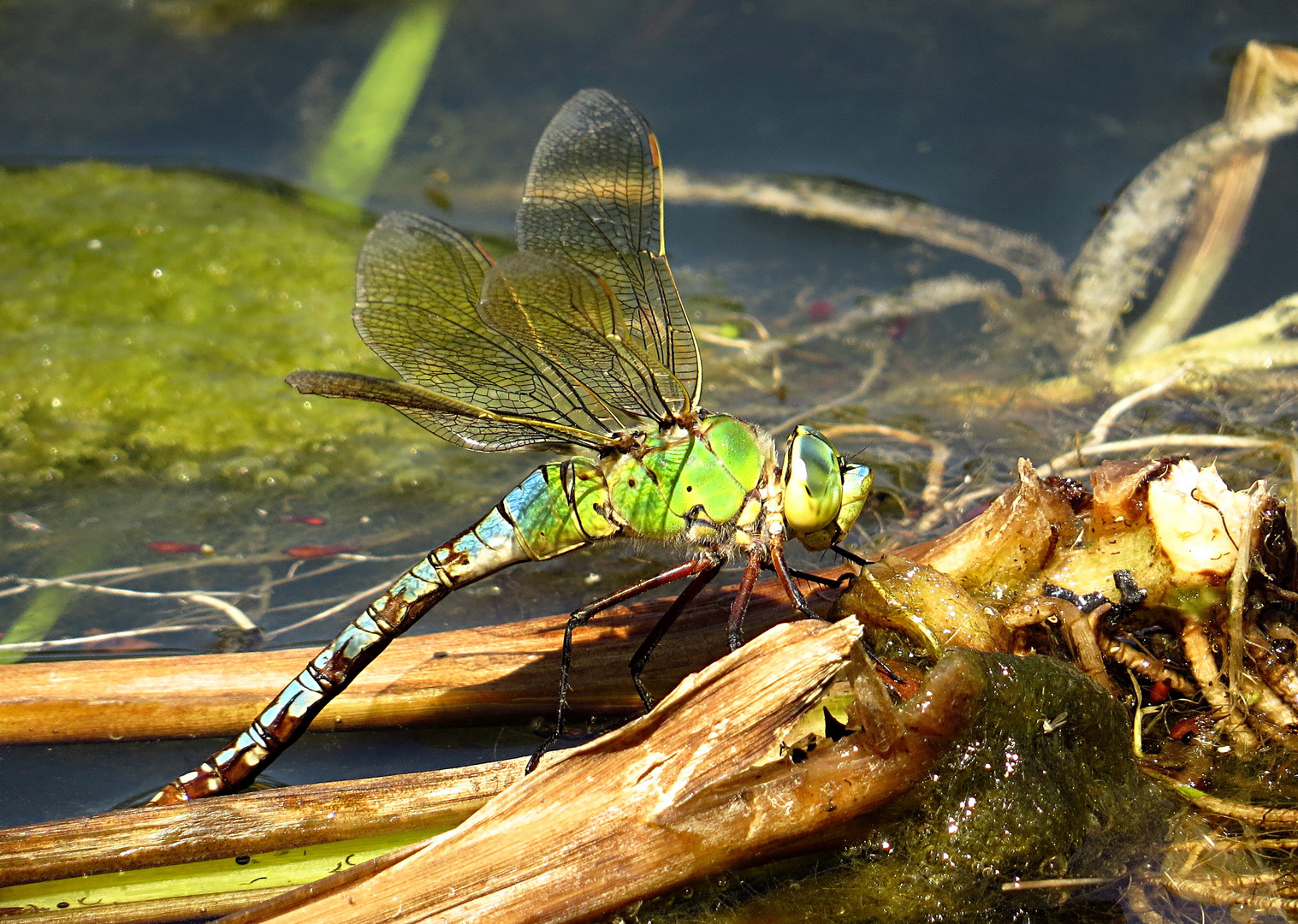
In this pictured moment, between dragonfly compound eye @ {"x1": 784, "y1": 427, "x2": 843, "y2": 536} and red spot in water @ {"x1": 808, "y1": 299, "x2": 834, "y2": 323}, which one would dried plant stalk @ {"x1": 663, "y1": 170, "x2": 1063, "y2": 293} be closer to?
red spot in water @ {"x1": 808, "y1": 299, "x2": 834, "y2": 323}

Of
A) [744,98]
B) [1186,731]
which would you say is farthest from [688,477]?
[744,98]

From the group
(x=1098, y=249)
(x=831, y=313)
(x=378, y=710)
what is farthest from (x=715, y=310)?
(x=378, y=710)

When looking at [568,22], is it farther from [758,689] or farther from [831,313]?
[758,689]

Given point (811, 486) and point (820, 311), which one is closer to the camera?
point (811, 486)

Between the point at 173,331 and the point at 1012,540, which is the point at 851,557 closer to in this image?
the point at 1012,540

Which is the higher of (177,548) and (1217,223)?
(1217,223)

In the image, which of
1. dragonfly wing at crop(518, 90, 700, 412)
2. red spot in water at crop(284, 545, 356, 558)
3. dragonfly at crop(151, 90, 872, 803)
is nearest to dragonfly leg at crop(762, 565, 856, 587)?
dragonfly at crop(151, 90, 872, 803)

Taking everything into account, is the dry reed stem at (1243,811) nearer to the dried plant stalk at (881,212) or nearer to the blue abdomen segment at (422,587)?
the blue abdomen segment at (422,587)
